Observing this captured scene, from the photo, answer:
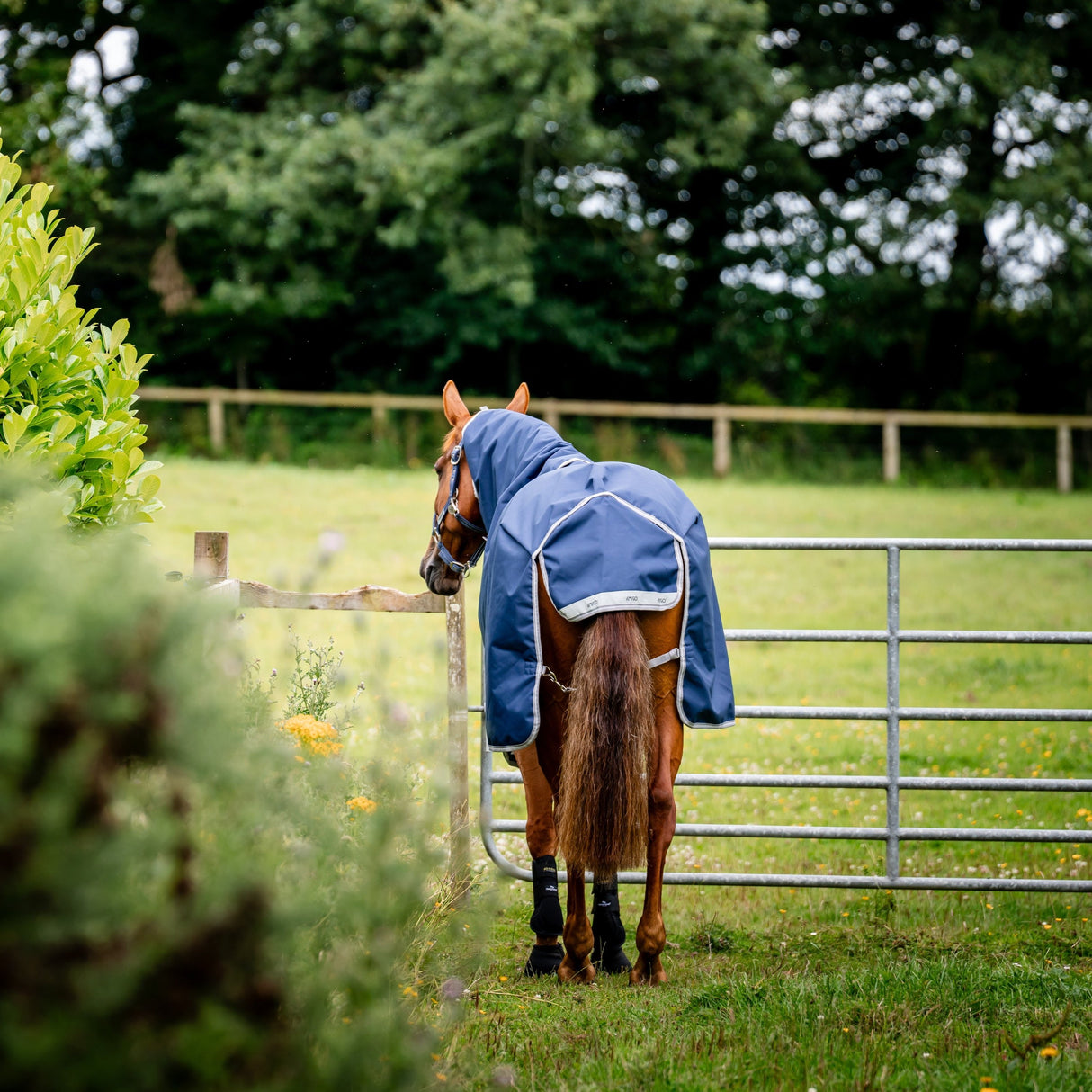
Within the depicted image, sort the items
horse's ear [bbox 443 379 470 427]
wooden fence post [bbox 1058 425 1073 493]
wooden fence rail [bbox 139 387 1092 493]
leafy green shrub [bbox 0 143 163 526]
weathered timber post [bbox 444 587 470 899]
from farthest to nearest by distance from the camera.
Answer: wooden fence post [bbox 1058 425 1073 493], wooden fence rail [bbox 139 387 1092 493], horse's ear [bbox 443 379 470 427], weathered timber post [bbox 444 587 470 899], leafy green shrub [bbox 0 143 163 526]

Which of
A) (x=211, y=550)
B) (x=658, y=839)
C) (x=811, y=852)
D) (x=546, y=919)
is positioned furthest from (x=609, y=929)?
(x=811, y=852)

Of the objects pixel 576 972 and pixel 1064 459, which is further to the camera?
pixel 1064 459

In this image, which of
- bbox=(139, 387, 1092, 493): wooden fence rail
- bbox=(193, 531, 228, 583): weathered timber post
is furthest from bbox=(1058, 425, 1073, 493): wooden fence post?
bbox=(193, 531, 228, 583): weathered timber post

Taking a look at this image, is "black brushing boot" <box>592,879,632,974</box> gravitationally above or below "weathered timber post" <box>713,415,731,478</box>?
below

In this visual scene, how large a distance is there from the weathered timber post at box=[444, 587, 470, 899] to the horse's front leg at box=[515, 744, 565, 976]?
285 mm

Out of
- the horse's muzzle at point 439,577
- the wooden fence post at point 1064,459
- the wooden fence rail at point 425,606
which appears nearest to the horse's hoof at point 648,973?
the wooden fence rail at point 425,606

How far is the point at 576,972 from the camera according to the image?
11.5 feet

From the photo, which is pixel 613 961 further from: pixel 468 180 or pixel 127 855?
pixel 468 180

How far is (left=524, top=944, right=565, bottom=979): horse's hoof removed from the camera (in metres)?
3.61

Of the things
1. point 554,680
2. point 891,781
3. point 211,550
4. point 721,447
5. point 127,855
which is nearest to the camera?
point 127,855

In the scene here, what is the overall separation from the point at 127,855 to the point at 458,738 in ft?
9.56

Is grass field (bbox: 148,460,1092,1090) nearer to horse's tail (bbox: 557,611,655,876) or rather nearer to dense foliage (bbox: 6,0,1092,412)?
horse's tail (bbox: 557,611,655,876)

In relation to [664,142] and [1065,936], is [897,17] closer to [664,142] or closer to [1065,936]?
[664,142]

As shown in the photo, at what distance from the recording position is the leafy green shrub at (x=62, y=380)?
113 inches
